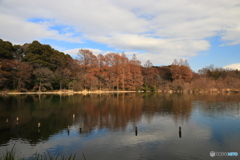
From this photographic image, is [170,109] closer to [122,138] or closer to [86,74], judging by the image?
[122,138]

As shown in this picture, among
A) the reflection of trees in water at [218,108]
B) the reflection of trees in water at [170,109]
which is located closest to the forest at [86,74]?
the reflection of trees in water at [170,109]

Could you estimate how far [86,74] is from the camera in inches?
2480

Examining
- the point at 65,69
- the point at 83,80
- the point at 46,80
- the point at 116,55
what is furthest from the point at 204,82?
the point at 46,80

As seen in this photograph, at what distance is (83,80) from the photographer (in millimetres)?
62188

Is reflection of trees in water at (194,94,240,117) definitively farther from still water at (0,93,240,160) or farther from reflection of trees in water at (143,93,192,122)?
Result: still water at (0,93,240,160)

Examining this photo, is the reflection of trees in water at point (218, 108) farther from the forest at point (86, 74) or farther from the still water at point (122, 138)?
the forest at point (86, 74)

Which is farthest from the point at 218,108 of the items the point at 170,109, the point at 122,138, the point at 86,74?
the point at 86,74

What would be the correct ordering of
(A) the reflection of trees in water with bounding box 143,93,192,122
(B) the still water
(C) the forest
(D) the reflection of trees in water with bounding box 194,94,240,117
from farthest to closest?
(C) the forest < (D) the reflection of trees in water with bounding box 194,94,240,117 < (A) the reflection of trees in water with bounding box 143,93,192,122 < (B) the still water

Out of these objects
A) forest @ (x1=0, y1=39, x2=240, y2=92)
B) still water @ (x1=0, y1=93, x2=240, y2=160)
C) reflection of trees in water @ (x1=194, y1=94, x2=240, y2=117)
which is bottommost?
still water @ (x1=0, y1=93, x2=240, y2=160)

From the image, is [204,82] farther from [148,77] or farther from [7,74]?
[7,74]

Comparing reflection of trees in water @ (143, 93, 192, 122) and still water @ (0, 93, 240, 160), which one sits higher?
reflection of trees in water @ (143, 93, 192, 122)

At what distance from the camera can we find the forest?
175 ft

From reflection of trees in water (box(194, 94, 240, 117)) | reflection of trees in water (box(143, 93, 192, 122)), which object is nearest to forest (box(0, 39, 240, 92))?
reflection of trees in water (box(143, 93, 192, 122))

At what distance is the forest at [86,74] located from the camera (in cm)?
5328
